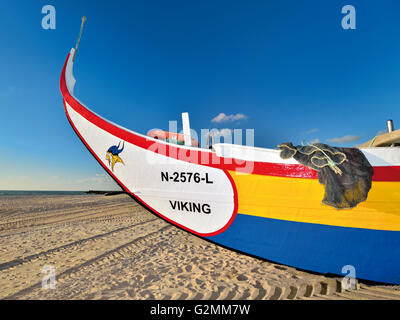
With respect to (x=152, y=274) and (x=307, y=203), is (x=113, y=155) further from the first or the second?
(x=307, y=203)

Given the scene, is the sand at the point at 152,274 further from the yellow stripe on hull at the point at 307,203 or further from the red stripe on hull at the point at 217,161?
the red stripe on hull at the point at 217,161

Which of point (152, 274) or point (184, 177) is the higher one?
point (184, 177)

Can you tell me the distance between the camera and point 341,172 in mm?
2852

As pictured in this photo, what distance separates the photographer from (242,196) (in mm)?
3170

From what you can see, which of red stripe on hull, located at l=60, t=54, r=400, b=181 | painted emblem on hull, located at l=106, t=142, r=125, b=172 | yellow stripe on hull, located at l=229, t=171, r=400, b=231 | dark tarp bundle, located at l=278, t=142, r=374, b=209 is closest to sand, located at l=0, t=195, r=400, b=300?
yellow stripe on hull, located at l=229, t=171, r=400, b=231

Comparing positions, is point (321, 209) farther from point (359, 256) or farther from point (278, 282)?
point (278, 282)

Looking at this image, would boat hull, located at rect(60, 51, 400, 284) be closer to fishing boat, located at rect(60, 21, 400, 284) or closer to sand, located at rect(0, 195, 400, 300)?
fishing boat, located at rect(60, 21, 400, 284)

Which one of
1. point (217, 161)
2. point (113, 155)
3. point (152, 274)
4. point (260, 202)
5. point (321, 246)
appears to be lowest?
point (152, 274)

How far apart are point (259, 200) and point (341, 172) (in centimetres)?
127

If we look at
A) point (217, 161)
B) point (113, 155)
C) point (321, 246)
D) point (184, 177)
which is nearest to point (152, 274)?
point (184, 177)

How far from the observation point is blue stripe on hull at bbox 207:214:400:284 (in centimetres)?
279

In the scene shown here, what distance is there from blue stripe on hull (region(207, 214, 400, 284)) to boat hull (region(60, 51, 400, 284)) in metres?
0.01
